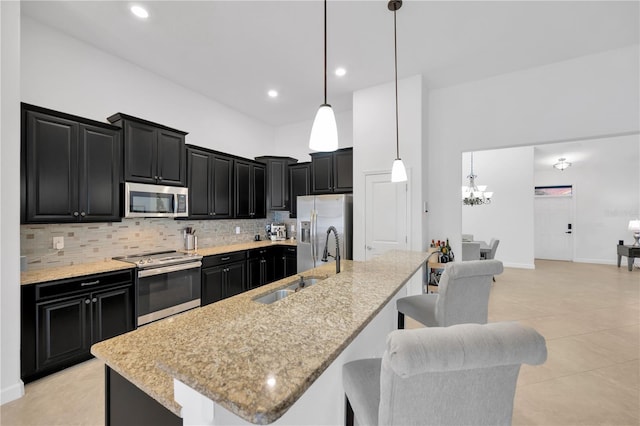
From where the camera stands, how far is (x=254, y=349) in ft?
2.42

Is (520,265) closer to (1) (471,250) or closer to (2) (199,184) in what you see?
(1) (471,250)

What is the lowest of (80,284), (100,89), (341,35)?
(80,284)

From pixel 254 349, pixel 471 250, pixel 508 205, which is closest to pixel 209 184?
pixel 254 349

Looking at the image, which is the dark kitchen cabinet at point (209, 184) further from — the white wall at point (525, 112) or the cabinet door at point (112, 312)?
the white wall at point (525, 112)

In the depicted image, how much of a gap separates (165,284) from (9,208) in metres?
1.51

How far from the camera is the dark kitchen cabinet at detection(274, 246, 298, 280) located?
477 cm

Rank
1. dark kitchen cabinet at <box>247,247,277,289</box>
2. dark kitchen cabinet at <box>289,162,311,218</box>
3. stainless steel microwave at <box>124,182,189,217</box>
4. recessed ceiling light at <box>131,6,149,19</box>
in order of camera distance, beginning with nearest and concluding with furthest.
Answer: recessed ceiling light at <box>131,6,149,19</box>, stainless steel microwave at <box>124,182,189,217</box>, dark kitchen cabinet at <box>247,247,277,289</box>, dark kitchen cabinet at <box>289,162,311,218</box>

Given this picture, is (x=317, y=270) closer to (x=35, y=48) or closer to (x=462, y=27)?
(x=462, y=27)

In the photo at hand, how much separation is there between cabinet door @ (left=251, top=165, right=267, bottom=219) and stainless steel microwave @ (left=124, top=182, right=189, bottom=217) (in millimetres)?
1360

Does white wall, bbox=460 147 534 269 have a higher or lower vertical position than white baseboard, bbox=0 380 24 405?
higher

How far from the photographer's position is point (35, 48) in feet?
8.84

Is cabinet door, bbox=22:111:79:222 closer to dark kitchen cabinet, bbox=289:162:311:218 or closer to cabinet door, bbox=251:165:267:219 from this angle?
cabinet door, bbox=251:165:267:219

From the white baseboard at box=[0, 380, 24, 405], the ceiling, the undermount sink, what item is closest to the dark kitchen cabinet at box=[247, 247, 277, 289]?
the undermount sink

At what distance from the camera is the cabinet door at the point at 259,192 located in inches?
192
